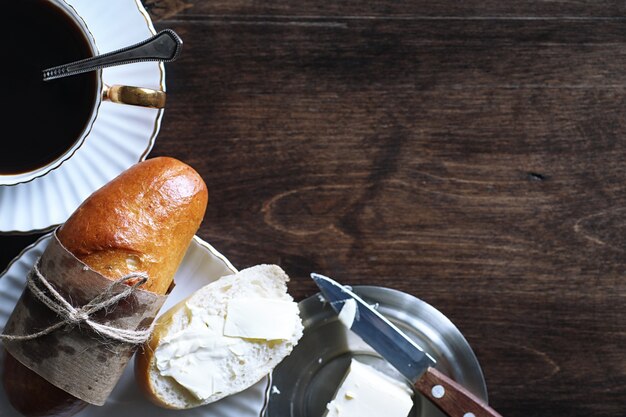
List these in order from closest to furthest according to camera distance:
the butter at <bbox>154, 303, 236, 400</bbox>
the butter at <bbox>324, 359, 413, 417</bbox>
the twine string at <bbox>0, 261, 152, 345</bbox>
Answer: the twine string at <bbox>0, 261, 152, 345</bbox>, the butter at <bbox>154, 303, 236, 400</bbox>, the butter at <bbox>324, 359, 413, 417</bbox>

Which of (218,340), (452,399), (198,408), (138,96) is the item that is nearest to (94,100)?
(138,96)

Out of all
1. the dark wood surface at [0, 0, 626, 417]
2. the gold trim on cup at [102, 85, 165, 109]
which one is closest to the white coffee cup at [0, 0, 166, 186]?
the gold trim on cup at [102, 85, 165, 109]

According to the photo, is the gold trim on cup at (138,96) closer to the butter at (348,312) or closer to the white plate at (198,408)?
the white plate at (198,408)

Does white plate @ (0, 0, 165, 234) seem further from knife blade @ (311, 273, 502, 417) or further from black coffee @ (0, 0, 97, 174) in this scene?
knife blade @ (311, 273, 502, 417)

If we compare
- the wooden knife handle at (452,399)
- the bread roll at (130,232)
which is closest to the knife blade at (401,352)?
the wooden knife handle at (452,399)

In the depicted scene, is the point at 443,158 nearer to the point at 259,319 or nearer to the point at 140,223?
the point at 259,319

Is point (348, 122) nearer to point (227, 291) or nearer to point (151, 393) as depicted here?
point (227, 291)

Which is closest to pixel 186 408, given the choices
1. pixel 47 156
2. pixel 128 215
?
pixel 128 215
